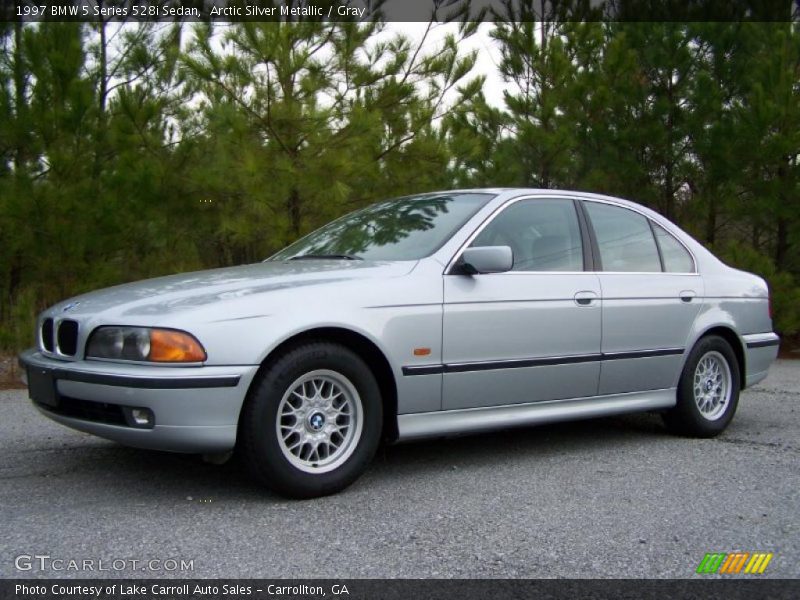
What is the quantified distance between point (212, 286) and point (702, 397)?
3.35 metres

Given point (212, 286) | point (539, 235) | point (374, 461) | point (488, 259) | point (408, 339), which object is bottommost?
point (374, 461)

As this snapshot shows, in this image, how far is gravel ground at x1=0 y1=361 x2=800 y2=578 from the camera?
10.5 ft

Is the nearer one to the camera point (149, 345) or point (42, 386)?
point (149, 345)

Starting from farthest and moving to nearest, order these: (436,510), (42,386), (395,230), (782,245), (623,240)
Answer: (782,245) → (623,240) → (395,230) → (42,386) → (436,510)

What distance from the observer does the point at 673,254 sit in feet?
18.8

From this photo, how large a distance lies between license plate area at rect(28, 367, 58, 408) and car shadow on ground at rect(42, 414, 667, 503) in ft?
1.58

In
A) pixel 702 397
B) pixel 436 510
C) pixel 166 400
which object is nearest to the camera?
pixel 166 400

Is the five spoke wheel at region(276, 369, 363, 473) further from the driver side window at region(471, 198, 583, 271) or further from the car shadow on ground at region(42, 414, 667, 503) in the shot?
the driver side window at region(471, 198, 583, 271)

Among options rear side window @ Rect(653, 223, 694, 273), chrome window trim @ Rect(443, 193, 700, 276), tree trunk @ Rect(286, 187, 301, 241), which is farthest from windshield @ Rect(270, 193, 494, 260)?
tree trunk @ Rect(286, 187, 301, 241)

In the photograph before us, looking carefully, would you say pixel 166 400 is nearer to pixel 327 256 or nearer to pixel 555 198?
pixel 327 256

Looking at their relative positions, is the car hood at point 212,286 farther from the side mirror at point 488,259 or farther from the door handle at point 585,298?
the door handle at point 585,298

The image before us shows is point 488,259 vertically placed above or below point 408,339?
above

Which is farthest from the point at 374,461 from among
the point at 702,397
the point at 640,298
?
the point at 702,397

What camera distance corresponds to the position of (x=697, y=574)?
10.2 ft
